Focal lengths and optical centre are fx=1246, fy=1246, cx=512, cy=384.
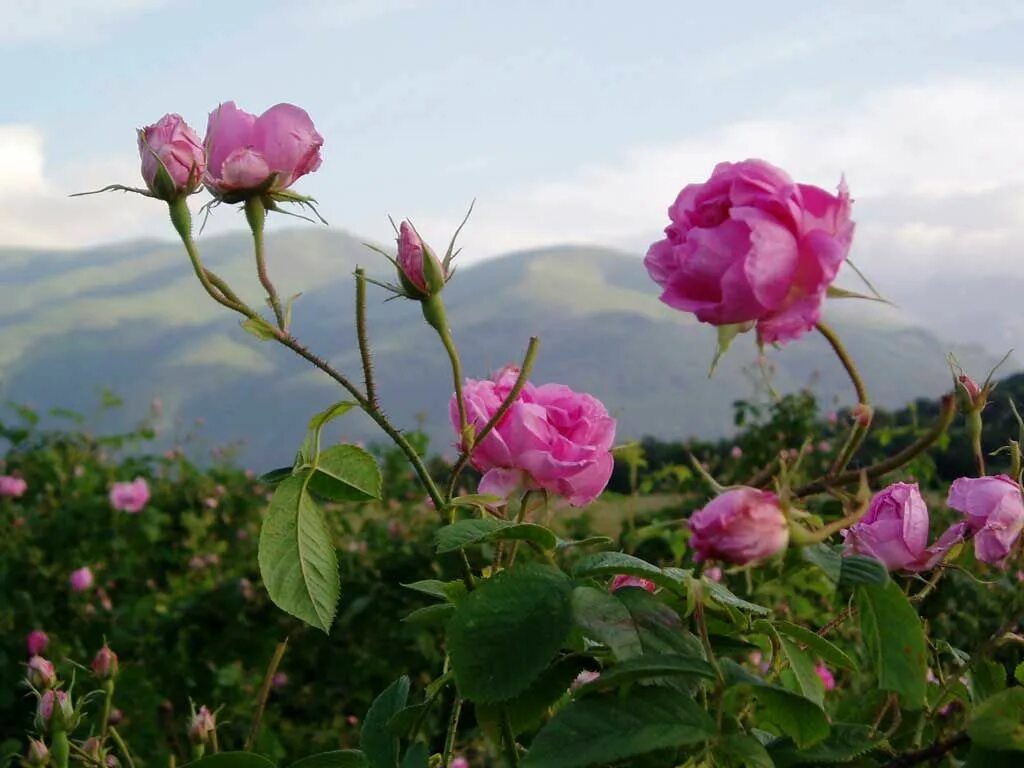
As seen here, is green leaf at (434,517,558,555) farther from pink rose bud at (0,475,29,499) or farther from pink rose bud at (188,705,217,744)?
pink rose bud at (0,475,29,499)

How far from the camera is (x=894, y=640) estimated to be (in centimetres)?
64

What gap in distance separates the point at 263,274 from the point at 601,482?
0.29 metres

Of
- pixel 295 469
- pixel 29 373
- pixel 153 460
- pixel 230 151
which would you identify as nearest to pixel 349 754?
pixel 295 469

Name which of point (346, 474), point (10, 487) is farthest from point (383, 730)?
point (10, 487)

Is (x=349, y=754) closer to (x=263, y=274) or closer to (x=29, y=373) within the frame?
(x=263, y=274)

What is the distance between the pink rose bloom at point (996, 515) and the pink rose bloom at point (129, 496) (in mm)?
3761

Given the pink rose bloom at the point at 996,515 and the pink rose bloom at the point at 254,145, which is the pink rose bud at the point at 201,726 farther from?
the pink rose bloom at the point at 996,515

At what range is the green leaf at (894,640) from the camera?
622 millimetres

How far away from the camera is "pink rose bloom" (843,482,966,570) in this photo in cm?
76

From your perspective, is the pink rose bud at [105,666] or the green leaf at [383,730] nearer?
the green leaf at [383,730]

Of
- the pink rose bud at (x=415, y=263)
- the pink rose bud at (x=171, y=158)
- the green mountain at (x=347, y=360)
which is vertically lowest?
the green mountain at (x=347, y=360)

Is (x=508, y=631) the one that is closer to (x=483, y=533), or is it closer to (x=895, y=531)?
(x=483, y=533)

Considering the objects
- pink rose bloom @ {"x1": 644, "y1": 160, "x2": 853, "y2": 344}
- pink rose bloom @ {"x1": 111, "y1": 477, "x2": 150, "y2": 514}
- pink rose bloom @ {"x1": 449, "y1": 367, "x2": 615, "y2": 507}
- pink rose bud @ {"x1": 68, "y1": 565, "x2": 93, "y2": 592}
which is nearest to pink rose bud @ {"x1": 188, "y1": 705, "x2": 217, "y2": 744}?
pink rose bloom @ {"x1": 449, "y1": 367, "x2": 615, "y2": 507}

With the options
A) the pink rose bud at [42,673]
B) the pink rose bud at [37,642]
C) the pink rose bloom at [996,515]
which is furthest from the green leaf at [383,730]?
the pink rose bud at [37,642]
